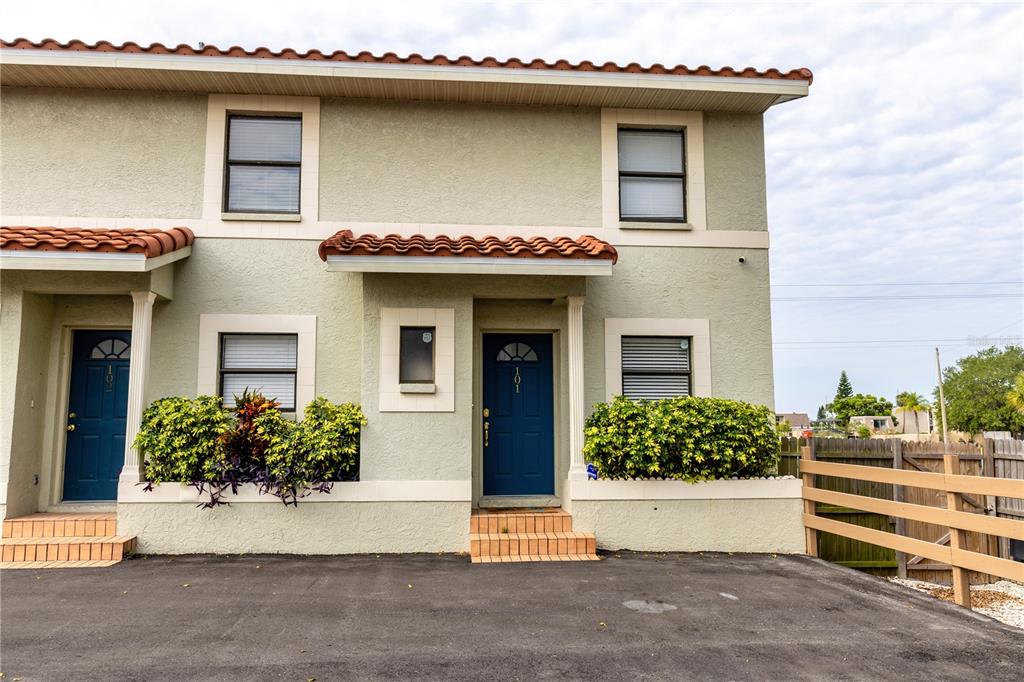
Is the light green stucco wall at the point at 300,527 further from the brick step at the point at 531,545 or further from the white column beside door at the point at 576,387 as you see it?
the white column beside door at the point at 576,387

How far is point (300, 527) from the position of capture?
719 centimetres

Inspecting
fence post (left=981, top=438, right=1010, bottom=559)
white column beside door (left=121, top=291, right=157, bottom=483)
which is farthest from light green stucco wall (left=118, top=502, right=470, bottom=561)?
fence post (left=981, top=438, right=1010, bottom=559)

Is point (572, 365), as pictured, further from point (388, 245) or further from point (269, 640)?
point (269, 640)

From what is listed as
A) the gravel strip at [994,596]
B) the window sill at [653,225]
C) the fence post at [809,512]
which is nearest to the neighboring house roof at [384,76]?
the window sill at [653,225]

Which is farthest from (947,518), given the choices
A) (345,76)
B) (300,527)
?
(345,76)

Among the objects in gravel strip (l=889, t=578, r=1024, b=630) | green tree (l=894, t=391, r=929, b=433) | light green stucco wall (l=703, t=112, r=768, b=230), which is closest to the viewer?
→ gravel strip (l=889, t=578, r=1024, b=630)

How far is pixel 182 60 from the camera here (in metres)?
7.75

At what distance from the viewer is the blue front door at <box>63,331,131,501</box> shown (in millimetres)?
7941

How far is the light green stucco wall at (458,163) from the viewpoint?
8.34 meters

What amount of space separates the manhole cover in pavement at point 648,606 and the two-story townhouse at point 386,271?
1800 millimetres

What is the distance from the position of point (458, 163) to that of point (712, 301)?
3.83m

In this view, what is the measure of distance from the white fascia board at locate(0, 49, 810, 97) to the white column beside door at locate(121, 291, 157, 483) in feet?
9.32

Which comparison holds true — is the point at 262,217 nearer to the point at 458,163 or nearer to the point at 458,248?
the point at 458,163

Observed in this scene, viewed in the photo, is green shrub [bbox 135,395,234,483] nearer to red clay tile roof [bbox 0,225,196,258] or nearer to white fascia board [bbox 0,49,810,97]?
red clay tile roof [bbox 0,225,196,258]
